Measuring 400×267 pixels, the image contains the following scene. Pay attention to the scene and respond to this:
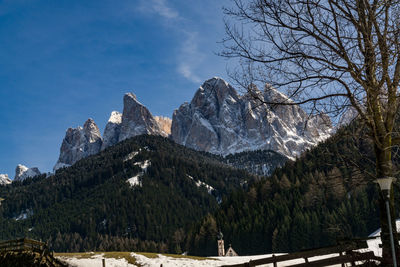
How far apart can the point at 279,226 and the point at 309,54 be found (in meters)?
100

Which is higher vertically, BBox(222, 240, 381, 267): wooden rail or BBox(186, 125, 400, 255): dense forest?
BBox(186, 125, 400, 255): dense forest

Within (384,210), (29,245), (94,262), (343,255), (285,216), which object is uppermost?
(285,216)

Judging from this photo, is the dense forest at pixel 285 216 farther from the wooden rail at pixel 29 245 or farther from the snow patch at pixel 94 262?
the wooden rail at pixel 29 245

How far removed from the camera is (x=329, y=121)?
15203 mm

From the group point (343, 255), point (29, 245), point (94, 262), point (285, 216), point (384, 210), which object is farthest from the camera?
point (285, 216)

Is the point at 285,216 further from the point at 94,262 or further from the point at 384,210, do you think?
the point at 384,210

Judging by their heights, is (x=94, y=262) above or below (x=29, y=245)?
below

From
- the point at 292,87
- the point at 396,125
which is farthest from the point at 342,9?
the point at 396,125

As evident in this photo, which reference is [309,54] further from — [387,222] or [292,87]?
[387,222]

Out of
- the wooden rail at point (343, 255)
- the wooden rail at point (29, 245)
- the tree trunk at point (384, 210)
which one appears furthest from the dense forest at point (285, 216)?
the tree trunk at point (384, 210)

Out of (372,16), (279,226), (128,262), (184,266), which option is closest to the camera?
(372,16)

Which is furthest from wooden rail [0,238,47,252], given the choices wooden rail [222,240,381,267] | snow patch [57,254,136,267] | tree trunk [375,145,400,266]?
tree trunk [375,145,400,266]

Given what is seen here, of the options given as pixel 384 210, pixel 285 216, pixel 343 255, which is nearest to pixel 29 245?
pixel 343 255

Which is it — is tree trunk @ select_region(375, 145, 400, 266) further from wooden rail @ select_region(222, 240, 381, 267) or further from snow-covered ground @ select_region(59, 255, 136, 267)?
snow-covered ground @ select_region(59, 255, 136, 267)
